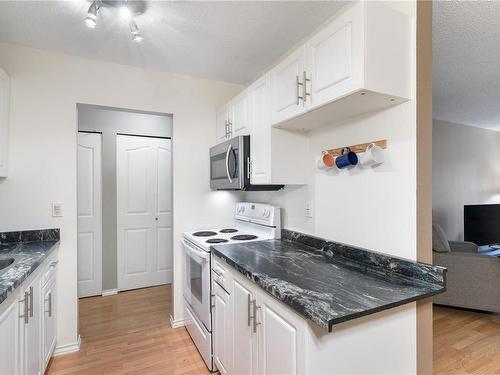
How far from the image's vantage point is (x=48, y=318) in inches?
75.4

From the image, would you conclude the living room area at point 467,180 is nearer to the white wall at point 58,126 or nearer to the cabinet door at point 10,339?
the white wall at point 58,126

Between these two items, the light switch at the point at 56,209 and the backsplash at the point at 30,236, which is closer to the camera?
the backsplash at the point at 30,236

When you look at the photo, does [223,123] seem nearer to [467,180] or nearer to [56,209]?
[56,209]

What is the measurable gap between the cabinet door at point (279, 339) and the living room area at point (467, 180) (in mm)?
1593

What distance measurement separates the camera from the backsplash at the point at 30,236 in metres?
2.08

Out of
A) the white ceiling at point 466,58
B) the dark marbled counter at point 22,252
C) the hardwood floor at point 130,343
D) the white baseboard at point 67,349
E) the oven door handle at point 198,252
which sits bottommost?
the hardwood floor at point 130,343

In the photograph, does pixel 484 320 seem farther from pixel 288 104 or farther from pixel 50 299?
pixel 50 299

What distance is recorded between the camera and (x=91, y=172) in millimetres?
3320

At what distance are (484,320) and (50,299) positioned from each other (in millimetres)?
3919

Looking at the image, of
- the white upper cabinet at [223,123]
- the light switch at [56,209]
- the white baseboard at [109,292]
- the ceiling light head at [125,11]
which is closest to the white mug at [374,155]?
the white upper cabinet at [223,123]

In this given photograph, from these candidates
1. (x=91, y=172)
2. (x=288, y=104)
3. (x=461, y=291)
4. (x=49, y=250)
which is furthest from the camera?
(x=91, y=172)

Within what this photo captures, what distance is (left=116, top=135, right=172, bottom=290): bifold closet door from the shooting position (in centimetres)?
349

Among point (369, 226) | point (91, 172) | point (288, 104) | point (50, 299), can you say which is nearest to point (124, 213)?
point (91, 172)

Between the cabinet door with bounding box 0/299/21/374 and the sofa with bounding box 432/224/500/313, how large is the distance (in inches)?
136
